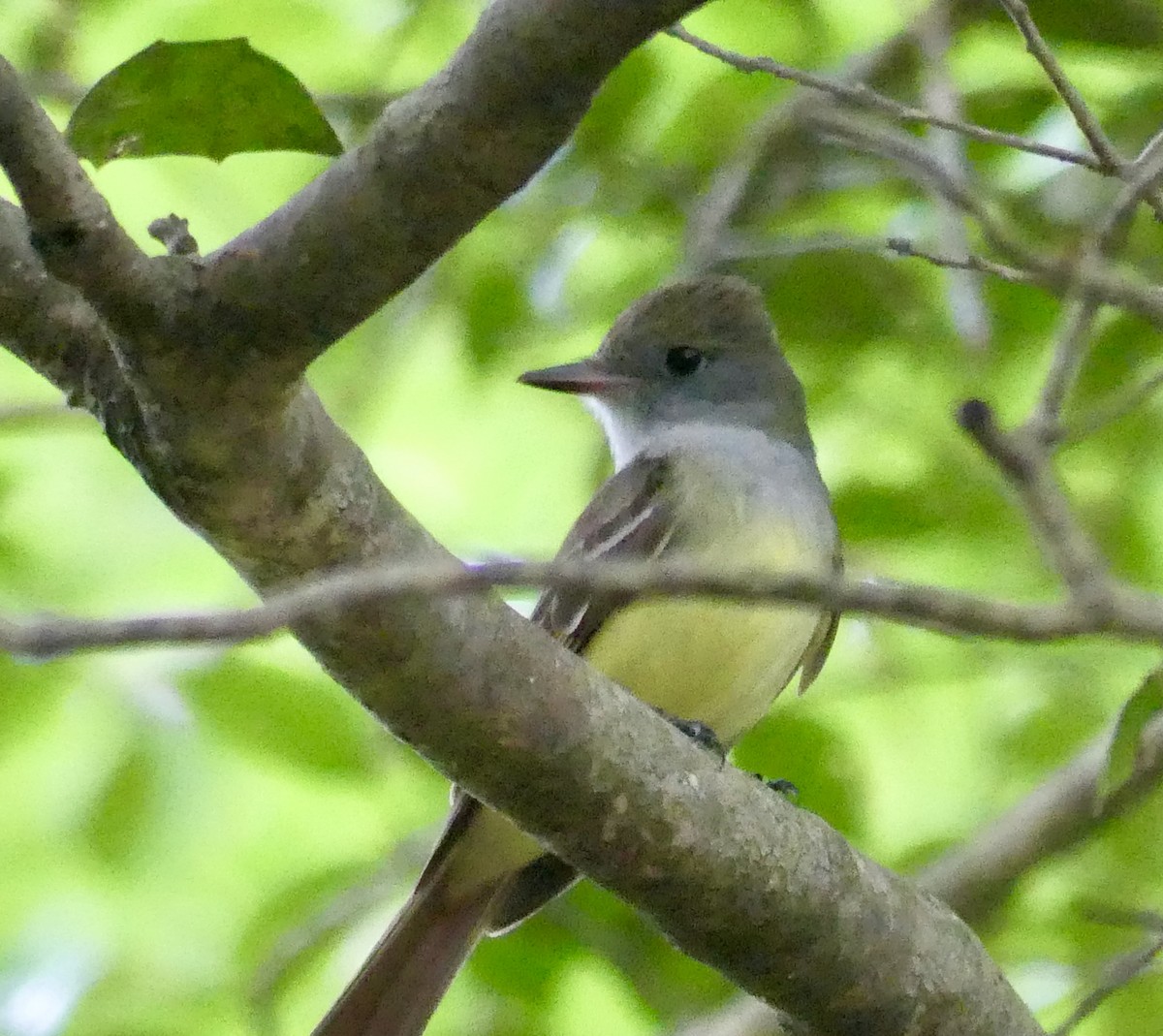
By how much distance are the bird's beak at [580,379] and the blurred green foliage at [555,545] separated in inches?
5.5

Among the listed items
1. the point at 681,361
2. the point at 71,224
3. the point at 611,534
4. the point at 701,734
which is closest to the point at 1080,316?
the point at 71,224

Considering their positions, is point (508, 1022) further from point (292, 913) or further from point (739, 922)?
point (739, 922)

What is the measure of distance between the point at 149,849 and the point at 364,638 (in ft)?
6.28

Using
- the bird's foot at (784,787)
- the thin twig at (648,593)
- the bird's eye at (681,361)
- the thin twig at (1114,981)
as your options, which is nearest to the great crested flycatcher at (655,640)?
the bird's foot at (784,787)

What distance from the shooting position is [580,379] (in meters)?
4.11

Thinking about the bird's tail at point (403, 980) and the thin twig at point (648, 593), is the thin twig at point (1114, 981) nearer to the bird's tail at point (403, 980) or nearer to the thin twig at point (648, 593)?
the bird's tail at point (403, 980)

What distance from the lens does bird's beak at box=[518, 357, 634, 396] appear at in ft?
13.1

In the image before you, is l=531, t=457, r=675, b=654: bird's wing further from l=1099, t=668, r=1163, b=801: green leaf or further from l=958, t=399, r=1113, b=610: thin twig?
l=958, t=399, r=1113, b=610: thin twig

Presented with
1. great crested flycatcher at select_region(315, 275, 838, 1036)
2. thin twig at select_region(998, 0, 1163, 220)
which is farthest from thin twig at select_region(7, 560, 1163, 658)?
great crested flycatcher at select_region(315, 275, 838, 1036)

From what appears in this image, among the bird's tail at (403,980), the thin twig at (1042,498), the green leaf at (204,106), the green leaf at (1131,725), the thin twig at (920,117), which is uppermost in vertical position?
the thin twig at (1042,498)

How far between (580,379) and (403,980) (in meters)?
1.39

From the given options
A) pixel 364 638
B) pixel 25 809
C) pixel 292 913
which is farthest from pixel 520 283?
pixel 364 638

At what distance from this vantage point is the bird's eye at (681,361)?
13.9ft

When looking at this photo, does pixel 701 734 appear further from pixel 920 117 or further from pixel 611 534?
pixel 920 117
